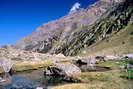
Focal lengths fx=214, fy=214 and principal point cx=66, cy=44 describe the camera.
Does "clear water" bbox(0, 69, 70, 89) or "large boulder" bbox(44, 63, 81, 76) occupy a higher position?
"large boulder" bbox(44, 63, 81, 76)

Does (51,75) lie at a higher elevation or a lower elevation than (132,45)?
lower

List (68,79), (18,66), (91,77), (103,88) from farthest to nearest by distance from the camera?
(18,66)
(68,79)
(91,77)
(103,88)

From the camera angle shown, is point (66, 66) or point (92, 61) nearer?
point (66, 66)

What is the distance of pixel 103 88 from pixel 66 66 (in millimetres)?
31645

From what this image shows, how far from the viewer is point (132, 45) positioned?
190m

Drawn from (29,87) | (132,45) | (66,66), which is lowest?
(29,87)

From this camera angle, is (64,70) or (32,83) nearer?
(32,83)

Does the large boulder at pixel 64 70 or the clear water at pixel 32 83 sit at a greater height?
the large boulder at pixel 64 70

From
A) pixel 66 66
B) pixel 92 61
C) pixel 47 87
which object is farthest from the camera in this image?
pixel 92 61

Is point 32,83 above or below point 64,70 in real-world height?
below

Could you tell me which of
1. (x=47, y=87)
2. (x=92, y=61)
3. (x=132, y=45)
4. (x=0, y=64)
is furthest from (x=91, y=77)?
(x=132, y=45)

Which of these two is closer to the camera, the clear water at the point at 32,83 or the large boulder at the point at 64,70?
the clear water at the point at 32,83

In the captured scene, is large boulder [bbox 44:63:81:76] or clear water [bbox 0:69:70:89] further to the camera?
large boulder [bbox 44:63:81:76]

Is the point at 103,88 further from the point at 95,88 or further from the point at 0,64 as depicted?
the point at 0,64
